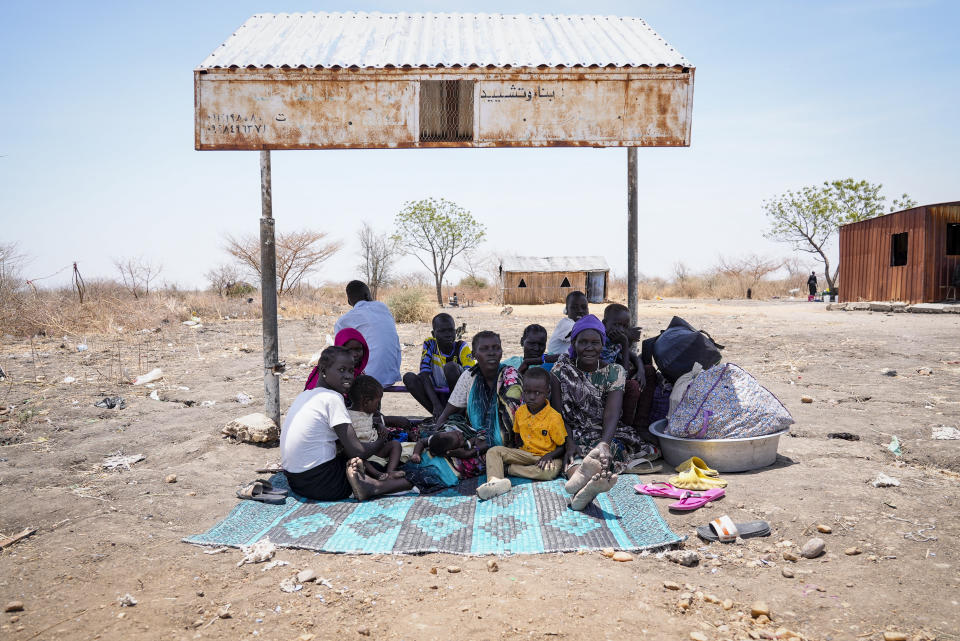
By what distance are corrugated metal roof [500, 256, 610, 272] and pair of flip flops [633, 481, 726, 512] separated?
29011 mm

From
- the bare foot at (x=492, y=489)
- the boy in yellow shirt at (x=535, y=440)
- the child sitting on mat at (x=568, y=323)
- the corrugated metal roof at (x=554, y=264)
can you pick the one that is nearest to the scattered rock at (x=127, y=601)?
the bare foot at (x=492, y=489)

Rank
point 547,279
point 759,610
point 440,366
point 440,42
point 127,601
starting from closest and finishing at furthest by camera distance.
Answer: point 759,610, point 127,601, point 440,366, point 440,42, point 547,279

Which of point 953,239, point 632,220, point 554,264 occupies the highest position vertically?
point 953,239

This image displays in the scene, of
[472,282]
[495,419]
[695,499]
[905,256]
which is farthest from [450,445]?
[472,282]

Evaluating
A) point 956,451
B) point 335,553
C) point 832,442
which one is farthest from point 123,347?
point 956,451

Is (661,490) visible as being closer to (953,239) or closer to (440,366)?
(440,366)

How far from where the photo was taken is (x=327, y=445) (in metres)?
4.11

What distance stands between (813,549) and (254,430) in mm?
4678

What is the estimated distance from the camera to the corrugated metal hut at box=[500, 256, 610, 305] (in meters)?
33.1

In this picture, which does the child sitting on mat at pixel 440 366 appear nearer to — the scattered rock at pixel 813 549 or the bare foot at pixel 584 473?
the bare foot at pixel 584 473

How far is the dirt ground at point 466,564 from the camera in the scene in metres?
2.62

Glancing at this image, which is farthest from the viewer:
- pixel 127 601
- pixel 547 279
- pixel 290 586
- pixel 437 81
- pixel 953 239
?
pixel 547 279

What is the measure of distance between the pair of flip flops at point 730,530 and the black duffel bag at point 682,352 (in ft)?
5.78

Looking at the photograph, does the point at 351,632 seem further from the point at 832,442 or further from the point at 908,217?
the point at 908,217
